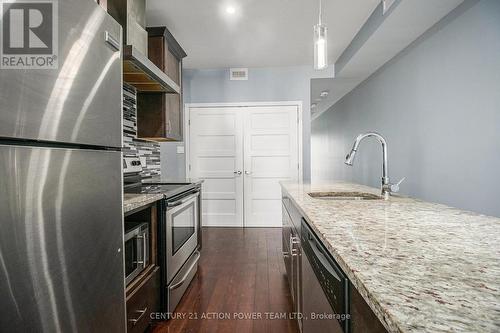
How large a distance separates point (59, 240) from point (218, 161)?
3706 millimetres

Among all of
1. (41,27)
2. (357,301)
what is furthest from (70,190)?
(357,301)

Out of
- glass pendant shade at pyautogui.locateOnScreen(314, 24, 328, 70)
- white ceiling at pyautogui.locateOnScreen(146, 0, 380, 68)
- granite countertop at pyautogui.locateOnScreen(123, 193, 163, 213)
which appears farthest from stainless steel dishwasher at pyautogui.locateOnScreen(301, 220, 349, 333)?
white ceiling at pyautogui.locateOnScreen(146, 0, 380, 68)

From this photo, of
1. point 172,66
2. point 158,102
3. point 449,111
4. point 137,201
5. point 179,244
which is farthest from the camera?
point 172,66

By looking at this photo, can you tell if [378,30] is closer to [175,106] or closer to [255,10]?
[255,10]

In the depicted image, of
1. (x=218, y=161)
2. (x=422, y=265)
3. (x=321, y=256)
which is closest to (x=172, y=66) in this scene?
(x=218, y=161)

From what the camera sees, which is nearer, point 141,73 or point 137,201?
point 137,201

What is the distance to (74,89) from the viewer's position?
2.83 ft

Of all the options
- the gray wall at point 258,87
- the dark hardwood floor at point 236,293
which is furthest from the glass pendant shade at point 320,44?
the gray wall at point 258,87

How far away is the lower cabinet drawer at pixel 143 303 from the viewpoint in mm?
1435

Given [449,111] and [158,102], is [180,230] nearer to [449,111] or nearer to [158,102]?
[158,102]

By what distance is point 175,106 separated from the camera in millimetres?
2945

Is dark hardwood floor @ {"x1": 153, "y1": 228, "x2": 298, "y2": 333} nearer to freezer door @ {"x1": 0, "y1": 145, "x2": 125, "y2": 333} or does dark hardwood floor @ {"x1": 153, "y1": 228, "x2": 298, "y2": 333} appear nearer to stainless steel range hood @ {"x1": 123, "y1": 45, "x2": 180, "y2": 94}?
freezer door @ {"x1": 0, "y1": 145, "x2": 125, "y2": 333}

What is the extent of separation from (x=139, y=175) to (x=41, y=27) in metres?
1.91

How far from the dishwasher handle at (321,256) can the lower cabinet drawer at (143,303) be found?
1002 millimetres
